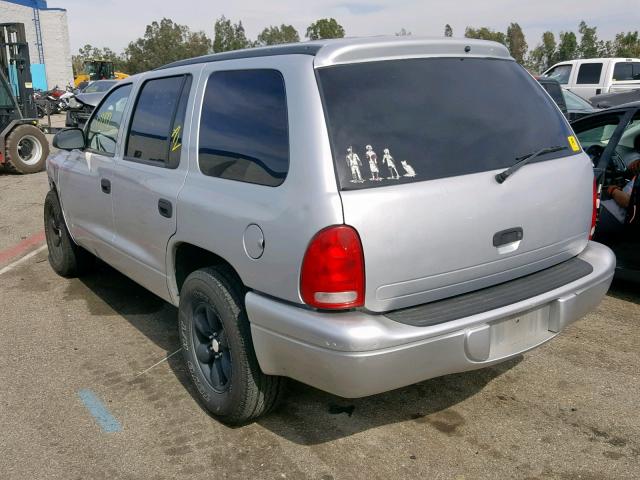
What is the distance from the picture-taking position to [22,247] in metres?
7.10

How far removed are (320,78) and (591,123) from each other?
3791 millimetres

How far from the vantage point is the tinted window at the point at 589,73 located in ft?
55.9

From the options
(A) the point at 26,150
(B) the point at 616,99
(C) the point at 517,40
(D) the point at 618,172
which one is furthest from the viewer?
(C) the point at 517,40

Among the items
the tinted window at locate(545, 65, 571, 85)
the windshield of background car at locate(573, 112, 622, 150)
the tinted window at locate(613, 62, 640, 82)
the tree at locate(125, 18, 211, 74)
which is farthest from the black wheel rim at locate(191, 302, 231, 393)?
the tree at locate(125, 18, 211, 74)

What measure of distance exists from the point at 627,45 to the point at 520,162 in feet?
175

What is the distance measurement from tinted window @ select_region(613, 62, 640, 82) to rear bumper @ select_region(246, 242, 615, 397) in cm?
1635

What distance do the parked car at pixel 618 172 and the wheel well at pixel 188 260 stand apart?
3.14m

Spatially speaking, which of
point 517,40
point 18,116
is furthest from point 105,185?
point 517,40

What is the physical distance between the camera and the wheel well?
3391 mm

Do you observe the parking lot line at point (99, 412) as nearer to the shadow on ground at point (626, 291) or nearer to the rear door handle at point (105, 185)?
the rear door handle at point (105, 185)

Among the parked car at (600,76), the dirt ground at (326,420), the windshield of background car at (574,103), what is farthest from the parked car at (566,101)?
the dirt ground at (326,420)

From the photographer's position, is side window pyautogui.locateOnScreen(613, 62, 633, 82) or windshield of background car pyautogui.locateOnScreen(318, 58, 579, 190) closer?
windshield of background car pyautogui.locateOnScreen(318, 58, 579, 190)

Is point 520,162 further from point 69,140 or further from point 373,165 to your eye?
point 69,140

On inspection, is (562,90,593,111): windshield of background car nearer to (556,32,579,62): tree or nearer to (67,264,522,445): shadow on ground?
(67,264,522,445): shadow on ground
